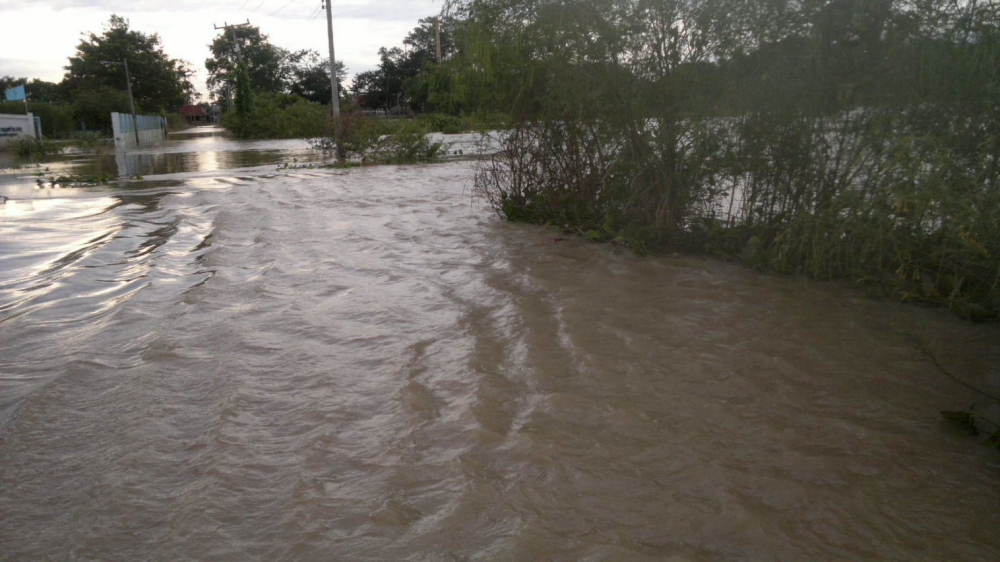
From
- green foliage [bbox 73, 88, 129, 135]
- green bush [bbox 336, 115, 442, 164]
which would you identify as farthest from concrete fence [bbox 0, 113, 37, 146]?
green bush [bbox 336, 115, 442, 164]

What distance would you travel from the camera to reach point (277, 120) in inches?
1677

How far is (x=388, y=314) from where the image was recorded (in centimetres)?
586

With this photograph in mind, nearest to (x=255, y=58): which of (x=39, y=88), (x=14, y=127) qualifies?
(x=39, y=88)

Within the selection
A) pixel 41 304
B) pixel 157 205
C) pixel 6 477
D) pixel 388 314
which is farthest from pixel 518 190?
pixel 6 477

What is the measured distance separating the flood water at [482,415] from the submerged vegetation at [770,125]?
0.46 metres

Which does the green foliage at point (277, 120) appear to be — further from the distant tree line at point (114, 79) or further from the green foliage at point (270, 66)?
the green foliage at point (270, 66)

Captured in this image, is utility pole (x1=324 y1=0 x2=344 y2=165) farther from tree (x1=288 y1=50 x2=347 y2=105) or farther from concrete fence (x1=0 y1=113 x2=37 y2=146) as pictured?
tree (x1=288 y1=50 x2=347 y2=105)

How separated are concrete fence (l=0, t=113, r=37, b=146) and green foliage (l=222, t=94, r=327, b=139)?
12.8 metres

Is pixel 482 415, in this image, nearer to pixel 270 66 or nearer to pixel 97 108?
pixel 97 108

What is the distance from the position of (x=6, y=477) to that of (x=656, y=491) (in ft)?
9.70

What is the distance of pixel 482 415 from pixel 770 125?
3.98 metres

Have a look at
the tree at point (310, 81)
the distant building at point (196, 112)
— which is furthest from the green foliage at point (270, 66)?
the distant building at point (196, 112)

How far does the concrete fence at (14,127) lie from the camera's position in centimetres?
2941

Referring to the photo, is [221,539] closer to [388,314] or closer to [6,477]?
[6,477]
